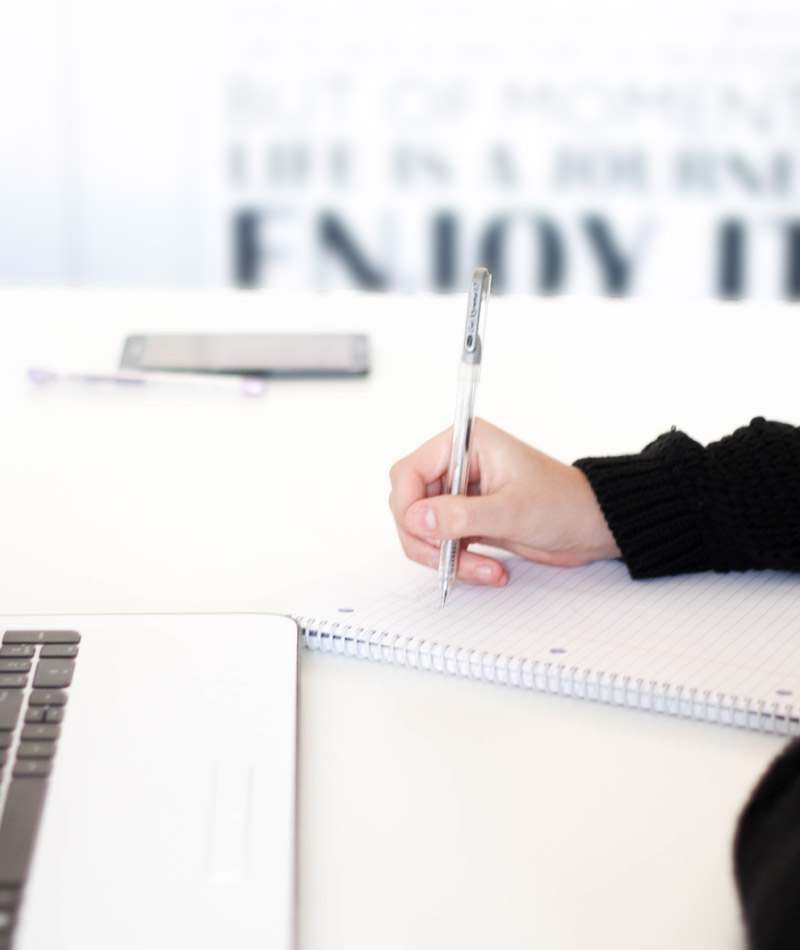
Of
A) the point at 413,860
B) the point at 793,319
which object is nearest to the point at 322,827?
the point at 413,860

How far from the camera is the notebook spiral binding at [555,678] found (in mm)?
483

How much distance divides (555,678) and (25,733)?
0.23 meters

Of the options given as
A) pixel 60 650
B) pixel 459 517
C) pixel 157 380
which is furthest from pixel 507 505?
pixel 157 380

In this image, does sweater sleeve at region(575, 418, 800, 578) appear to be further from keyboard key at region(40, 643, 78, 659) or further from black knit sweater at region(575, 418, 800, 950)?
keyboard key at region(40, 643, 78, 659)

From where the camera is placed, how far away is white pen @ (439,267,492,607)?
1.87 feet

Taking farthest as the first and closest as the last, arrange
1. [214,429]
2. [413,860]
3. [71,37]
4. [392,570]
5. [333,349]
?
[71,37]
[333,349]
[214,429]
[392,570]
[413,860]

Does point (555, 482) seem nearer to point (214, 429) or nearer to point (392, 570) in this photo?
point (392, 570)

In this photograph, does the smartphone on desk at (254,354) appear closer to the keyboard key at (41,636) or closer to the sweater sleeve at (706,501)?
the sweater sleeve at (706,501)

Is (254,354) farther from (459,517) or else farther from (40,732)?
(40,732)

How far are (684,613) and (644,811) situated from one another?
16 cm

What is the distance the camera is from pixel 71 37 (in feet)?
6.83

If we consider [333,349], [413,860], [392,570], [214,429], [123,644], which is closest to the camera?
[413,860]

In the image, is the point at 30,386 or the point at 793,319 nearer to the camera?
the point at 30,386

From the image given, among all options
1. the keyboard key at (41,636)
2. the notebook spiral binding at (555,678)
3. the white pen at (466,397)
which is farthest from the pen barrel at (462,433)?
the keyboard key at (41,636)
